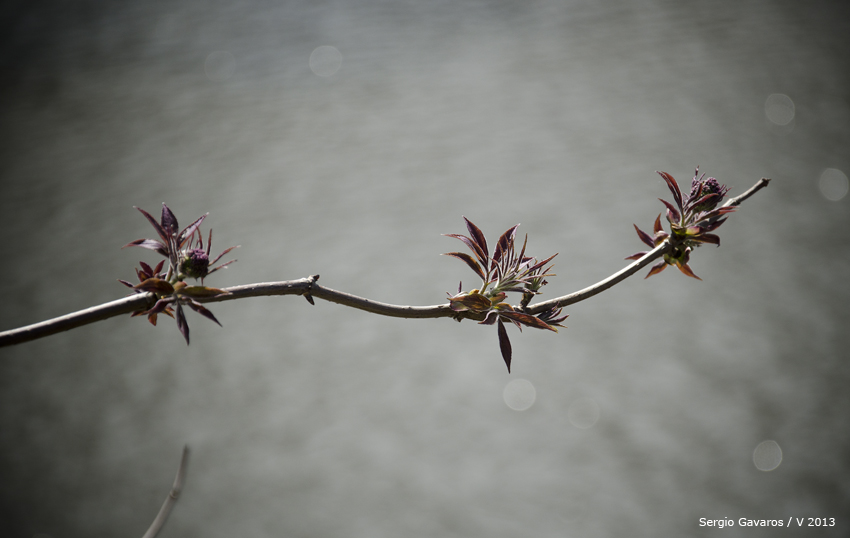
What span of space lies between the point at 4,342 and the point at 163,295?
4 cm

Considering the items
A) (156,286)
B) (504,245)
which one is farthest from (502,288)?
(156,286)

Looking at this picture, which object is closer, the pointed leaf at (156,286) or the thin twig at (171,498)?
the pointed leaf at (156,286)

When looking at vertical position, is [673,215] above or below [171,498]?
above

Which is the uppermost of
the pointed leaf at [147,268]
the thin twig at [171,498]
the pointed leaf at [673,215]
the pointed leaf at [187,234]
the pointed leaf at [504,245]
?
the pointed leaf at [673,215]

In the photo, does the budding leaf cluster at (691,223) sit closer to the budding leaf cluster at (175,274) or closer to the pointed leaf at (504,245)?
the pointed leaf at (504,245)

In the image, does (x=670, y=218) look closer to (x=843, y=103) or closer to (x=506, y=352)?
(x=506, y=352)

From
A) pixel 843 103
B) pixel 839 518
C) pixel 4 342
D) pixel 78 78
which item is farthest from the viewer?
pixel 78 78

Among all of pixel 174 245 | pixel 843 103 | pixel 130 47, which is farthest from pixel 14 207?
pixel 843 103

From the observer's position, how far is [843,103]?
1.98 metres

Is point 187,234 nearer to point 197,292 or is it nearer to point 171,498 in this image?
point 197,292

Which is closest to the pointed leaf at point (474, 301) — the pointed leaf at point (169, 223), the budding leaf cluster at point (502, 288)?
the budding leaf cluster at point (502, 288)

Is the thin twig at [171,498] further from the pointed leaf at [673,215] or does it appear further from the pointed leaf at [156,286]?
the pointed leaf at [673,215]

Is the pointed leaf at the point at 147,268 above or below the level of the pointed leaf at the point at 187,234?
below

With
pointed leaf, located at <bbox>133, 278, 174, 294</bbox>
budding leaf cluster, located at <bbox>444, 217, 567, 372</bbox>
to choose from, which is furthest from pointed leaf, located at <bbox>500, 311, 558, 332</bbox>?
pointed leaf, located at <bbox>133, 278, 174, 294</bbox>
